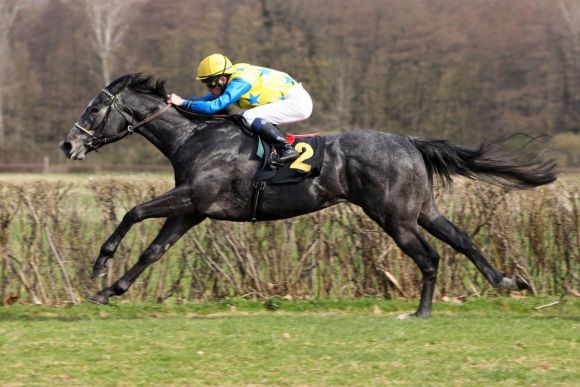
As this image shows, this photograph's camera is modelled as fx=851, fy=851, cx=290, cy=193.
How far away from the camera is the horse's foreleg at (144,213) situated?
284 inches

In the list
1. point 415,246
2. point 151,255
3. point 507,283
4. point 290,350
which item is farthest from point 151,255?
point 507,283

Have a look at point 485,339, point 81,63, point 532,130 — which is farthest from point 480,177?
point 81,63

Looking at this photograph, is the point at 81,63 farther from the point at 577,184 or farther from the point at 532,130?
the point at 577,184

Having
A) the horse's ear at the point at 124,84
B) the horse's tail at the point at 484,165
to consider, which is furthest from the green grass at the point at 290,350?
the horse's ear at the point at 124,84

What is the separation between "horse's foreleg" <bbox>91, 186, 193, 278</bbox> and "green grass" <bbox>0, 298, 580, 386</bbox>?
0.54 m

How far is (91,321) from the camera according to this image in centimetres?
716

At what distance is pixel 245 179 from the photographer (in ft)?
24.4

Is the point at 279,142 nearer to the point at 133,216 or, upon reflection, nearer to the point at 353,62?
the point at 133,216

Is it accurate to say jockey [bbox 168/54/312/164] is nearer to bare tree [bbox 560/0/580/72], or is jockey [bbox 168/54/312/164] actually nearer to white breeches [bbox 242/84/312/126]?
white breeches [bbox 242/84/312/126]

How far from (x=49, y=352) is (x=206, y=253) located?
120 inches

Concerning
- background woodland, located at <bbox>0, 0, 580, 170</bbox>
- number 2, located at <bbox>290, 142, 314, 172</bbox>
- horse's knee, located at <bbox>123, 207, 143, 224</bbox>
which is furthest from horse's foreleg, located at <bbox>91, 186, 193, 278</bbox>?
background woodland, located at <bbox>0, 0, 580, 170</bbox>

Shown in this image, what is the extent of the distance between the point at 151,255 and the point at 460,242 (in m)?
2.75

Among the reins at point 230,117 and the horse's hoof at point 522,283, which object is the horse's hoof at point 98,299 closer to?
the reins at point 230,117

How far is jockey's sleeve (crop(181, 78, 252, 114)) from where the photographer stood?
7.34 meters
